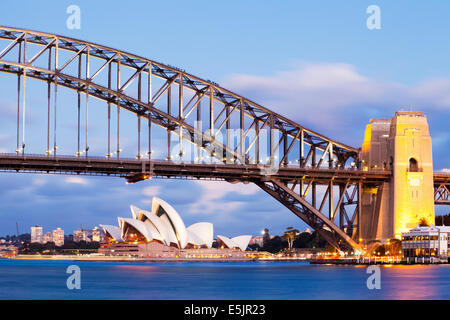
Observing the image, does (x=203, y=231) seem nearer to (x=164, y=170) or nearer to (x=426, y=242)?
(x=426, y=242)

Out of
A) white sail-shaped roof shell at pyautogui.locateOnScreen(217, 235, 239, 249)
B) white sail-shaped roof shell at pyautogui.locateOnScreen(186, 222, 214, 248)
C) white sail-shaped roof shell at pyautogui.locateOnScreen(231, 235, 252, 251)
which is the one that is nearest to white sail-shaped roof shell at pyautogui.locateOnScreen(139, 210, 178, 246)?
white sail-shaped roof shell at pyautogui.locateOnScreen(186, 222, 214, 248)

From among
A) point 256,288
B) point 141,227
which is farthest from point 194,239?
point 256,288

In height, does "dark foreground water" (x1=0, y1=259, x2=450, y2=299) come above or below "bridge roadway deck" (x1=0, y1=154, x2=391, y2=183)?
below

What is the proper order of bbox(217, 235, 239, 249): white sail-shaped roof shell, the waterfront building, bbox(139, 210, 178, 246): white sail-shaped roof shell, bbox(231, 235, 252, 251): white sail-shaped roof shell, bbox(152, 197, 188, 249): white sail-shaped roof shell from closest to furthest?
the waterfront building < bbox(152, 197, 188, 249): white sail-shaped roof shell < bbox(139, 210, 178, 246): white sail-shaped roof shell < bbox(217, 235, 239, 249): white sail-shaped roof shell < bbox(231, 235, 252, 251): white sail-shaped roof shell

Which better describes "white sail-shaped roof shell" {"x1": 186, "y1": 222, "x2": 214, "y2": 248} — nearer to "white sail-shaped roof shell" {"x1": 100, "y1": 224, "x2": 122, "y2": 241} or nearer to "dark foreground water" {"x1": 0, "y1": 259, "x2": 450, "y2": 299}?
"white sail-shaped roof shell" {"x1": 100, "y1": 224, "x2": 122, "y2": 241}

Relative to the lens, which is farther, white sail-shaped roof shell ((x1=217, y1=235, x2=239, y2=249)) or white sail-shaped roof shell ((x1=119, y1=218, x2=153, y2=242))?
white sail-shaped roof shell ((x1=217, y1=235, x2=239, y2=249))
